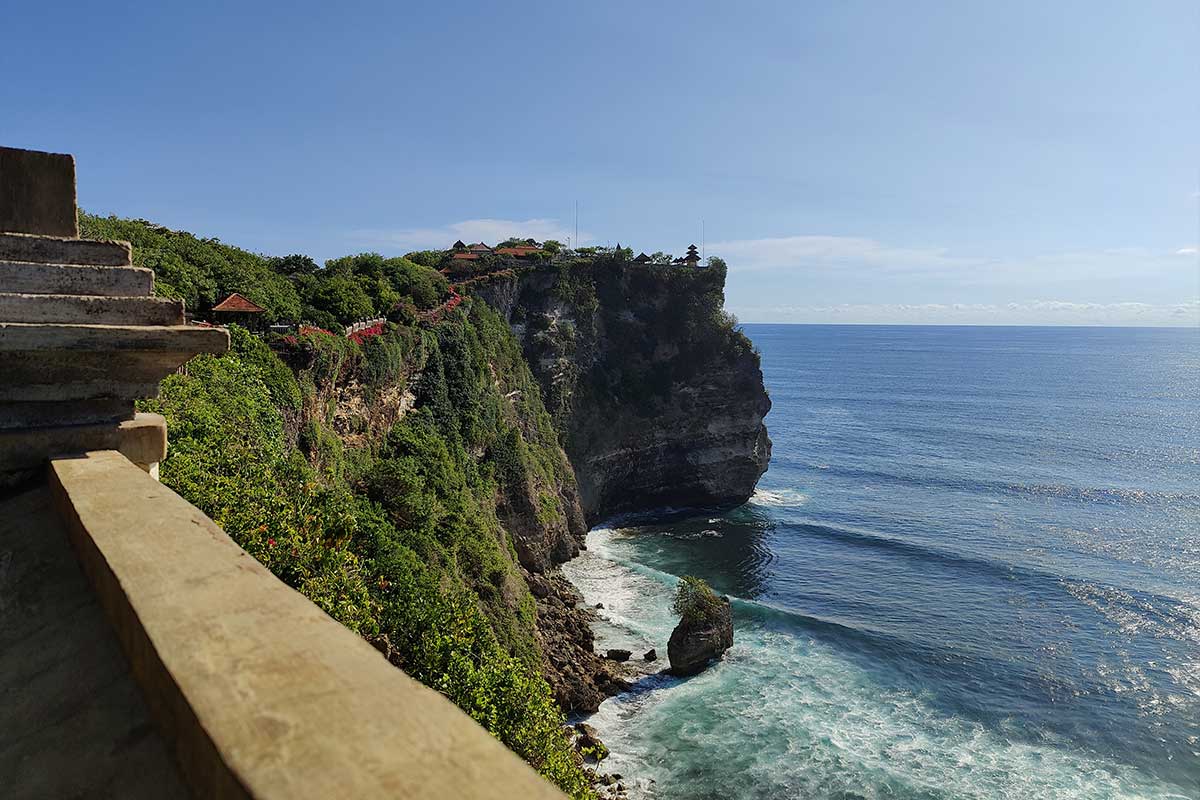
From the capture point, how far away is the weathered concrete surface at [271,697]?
1589mm

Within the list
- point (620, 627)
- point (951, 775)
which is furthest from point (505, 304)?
point (951, 775)

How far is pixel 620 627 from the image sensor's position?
39375mm

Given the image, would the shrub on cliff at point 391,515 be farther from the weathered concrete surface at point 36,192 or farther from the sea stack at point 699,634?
the weathered concrete surface at point 36,192

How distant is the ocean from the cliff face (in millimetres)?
4277

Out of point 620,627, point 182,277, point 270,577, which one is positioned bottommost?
point 620,627

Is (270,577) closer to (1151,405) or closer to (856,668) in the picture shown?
(856,668)

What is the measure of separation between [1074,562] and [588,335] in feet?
132

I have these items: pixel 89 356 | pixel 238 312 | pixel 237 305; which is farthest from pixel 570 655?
pixel 89 356

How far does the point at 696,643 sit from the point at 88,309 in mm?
33054

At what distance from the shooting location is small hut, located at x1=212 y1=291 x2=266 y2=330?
86.8 feet

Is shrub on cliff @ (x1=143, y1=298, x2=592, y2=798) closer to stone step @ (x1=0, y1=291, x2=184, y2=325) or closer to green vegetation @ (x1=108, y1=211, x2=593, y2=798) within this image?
green vegetation @ (x1=108, y1=211, x2=593, y2=798)

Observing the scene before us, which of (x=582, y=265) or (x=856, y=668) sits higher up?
(x=582, y=265)

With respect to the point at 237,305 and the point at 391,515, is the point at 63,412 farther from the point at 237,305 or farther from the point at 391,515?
the point at 391,515

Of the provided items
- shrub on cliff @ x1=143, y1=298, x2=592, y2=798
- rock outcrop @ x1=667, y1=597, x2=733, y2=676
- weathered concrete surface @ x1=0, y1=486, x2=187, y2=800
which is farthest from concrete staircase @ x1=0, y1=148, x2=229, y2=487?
rock outcrop @ x1=667, y1=597, x2=733, y2=676
